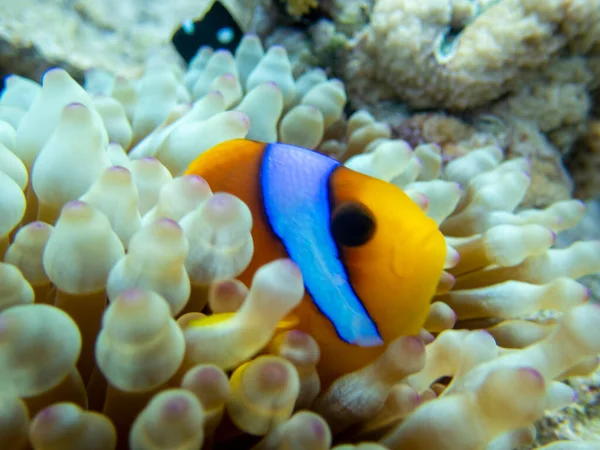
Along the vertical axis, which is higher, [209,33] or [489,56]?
[489,56]

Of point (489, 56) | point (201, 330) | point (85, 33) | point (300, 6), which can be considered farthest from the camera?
point (85, 33)

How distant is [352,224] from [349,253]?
0.04 meters

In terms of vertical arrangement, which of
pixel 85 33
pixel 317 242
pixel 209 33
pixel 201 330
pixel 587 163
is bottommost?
pixel 201 330

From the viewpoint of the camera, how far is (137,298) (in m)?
0.49

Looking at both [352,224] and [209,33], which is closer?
[352,224]

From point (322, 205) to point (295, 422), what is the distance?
324 millimetres

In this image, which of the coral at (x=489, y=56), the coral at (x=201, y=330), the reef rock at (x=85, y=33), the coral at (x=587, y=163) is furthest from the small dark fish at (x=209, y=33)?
the coral at (x=587, y=163)

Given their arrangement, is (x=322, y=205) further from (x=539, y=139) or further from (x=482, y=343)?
(x=539, y=139)

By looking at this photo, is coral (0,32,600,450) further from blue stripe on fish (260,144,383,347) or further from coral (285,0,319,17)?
coral (285,0,319,17)

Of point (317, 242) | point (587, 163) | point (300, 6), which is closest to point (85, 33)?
point (300, 6)

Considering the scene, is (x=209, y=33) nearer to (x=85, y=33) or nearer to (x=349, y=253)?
(x=85, y=33)

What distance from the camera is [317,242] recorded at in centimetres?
79

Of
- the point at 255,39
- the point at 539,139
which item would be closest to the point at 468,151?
the point at 539,139

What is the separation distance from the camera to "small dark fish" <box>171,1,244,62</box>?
1.98m
